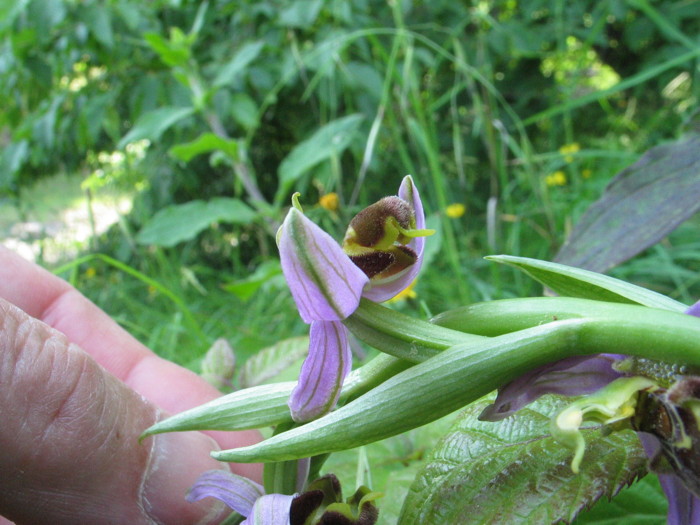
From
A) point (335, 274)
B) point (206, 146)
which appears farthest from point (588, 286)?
point (206, 146)

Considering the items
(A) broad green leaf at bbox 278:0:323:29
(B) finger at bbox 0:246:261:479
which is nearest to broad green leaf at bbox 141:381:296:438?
(B) finger at bbox 0:246:261:479

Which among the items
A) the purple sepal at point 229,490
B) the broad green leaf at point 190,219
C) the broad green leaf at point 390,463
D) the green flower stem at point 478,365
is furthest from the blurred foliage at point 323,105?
the green flower stem at point 478,365

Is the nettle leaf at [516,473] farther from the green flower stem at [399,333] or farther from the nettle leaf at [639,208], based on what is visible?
the nettle leaf at [639,208]

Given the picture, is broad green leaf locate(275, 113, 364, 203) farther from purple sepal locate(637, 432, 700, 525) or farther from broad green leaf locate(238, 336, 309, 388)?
purple sepal locate(637, 432, 700, 525)

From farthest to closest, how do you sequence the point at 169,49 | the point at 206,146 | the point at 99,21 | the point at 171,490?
1. the point at 99,21
2. the point at 169,49
3. the point at 206,146
4. the point at 171,490

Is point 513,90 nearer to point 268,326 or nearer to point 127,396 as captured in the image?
point 268,326

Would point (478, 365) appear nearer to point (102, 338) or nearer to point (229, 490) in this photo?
point (229, 490)
